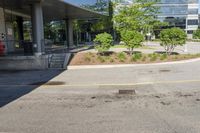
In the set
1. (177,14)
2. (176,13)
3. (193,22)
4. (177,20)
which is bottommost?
(193,22)

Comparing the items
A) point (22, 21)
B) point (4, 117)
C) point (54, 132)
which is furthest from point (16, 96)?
point (22, 21)

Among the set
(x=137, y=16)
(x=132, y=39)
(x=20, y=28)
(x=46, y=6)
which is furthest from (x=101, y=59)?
(x=137, y=16)

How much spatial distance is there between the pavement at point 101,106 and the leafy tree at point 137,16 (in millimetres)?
24856

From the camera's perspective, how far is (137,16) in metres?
38.2

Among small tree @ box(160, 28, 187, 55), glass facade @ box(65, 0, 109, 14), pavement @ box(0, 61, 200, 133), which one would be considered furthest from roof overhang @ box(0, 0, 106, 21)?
pavement @ box(0, 61, 200, 133)

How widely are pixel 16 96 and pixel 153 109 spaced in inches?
198

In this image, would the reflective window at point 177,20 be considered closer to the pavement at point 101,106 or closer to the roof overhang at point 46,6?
the roof overhang at point 46,6

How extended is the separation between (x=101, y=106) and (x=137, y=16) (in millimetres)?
31003

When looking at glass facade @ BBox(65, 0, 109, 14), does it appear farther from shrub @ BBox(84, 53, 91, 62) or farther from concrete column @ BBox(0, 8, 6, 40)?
shrub @ BBox(84, 53, 91, 62)

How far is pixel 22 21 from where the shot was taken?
107 ft

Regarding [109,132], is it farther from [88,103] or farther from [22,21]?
[22,21]

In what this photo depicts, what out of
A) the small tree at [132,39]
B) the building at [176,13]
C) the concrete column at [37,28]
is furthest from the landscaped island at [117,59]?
the building at [176,13]

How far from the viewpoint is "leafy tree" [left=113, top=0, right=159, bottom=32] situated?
37938mm

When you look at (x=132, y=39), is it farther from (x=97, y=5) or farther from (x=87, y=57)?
(x=97, y=5)
